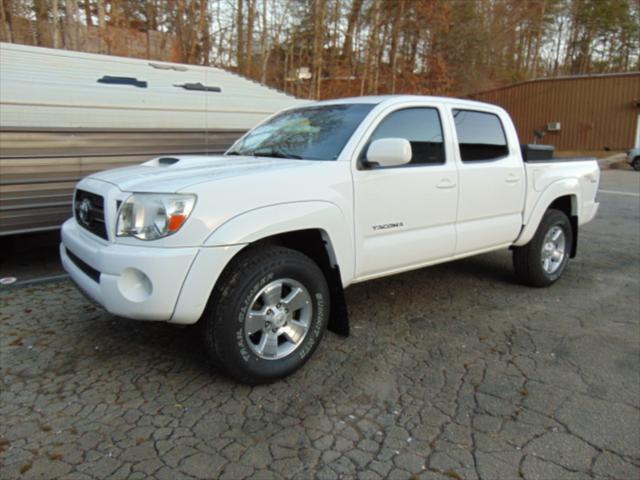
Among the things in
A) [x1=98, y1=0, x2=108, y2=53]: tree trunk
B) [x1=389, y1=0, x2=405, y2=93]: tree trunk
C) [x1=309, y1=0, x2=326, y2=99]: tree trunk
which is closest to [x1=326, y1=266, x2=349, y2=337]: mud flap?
[x1=98, y1=0, x2=108, y2=53]: tree trunk

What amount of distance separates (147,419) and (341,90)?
18.1 meters

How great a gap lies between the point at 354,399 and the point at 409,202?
5.07 ft

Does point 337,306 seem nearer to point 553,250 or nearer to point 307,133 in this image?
point 307,133

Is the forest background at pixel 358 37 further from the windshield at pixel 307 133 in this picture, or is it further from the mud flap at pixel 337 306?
the mud flap at pixel 337 306

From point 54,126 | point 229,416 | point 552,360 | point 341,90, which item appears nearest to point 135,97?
point 54,126

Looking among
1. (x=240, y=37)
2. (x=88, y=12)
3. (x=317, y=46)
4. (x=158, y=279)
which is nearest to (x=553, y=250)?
(x=158, y=279)

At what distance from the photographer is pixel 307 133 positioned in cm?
396

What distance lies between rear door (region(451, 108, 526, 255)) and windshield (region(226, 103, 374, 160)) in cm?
105

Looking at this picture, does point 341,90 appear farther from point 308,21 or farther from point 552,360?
point 552,360

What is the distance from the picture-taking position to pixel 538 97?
29141 millimetres

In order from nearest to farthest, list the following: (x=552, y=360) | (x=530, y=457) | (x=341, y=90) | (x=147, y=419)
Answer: (x=530, y=457), (x=147, y=419), (x=552, y=360), (x=341, y=90)

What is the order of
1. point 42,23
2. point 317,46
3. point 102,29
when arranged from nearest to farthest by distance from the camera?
point 42,23 < point 102,29 < point 317,46

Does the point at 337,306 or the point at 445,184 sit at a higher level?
the point at 445,184

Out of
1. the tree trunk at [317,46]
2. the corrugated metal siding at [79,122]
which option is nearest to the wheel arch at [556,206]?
the corrugated metal siding at [79,122]
